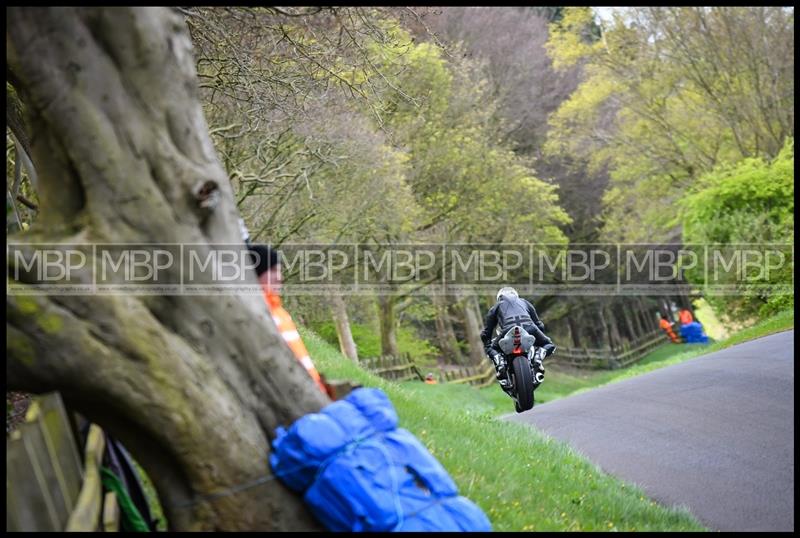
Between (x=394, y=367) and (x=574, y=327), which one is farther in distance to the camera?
(x=574, y=327)

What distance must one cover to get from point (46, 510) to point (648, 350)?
4762cm

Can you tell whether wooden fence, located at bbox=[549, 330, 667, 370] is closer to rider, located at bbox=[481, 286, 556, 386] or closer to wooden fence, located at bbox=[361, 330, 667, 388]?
wooden fence, located at bbox=[361, 330, 667, 388]

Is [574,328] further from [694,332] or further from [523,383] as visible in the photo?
[523,383]

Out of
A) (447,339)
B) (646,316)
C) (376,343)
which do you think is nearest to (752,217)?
(376,343)

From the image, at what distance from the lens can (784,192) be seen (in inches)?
961

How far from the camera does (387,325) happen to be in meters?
32.0

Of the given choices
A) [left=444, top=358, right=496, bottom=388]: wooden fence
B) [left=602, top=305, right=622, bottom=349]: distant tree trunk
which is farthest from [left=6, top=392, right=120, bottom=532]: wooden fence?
[left=602, top=305, right=622, bottom=349]: distant tree trunk

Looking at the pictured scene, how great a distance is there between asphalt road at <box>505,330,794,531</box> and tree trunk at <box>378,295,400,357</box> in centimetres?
1337

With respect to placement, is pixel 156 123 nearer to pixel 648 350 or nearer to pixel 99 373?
pixel 99 373

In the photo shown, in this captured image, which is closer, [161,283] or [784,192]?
[161,283]

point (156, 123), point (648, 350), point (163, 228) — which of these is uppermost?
point (156, 123)

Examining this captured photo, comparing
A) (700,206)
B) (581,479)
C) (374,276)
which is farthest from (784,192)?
(581,479)

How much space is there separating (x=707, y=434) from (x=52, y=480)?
9.60 metres

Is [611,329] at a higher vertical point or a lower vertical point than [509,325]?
lower
